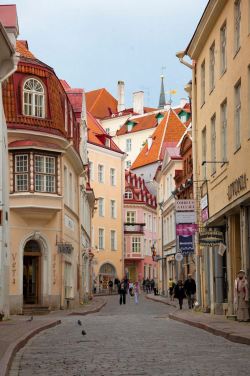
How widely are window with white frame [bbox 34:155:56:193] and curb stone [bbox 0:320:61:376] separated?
13583mm

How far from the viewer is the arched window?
3675cm

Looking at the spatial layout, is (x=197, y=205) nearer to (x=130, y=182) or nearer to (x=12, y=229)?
(x=12, y=229)

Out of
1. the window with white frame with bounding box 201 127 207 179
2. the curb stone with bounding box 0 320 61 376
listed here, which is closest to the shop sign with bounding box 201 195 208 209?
the window with white frame with bounding box 201 127 207 179

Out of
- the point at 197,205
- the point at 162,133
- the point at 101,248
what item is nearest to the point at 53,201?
the point at 197,205

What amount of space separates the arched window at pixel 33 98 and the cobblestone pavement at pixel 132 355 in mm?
18557

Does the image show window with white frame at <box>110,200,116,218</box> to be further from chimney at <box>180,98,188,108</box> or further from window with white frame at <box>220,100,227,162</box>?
window with white frame at <box>220,100,227,162</box>

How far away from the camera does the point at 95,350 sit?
14.8 meters

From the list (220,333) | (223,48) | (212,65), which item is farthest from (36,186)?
(220,333)

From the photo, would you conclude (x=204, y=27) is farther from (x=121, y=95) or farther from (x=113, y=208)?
(x=121, y=95)

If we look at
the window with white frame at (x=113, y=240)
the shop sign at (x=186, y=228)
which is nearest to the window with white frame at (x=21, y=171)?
the shop sign at (x=186, y=228)

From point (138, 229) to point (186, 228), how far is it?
2371 inches

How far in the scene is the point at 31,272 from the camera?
37.6 meters

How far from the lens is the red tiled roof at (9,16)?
27.5 m

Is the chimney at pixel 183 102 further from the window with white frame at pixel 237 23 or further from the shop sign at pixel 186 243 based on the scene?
the window with white frame at pixel 237 23
